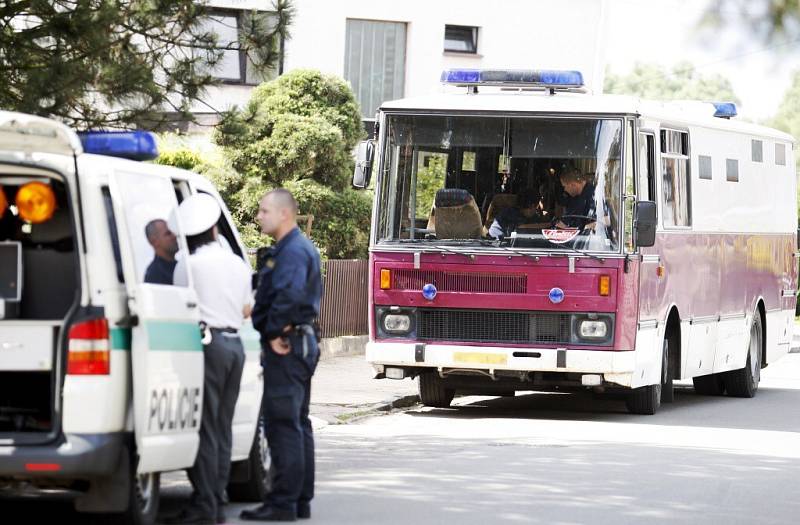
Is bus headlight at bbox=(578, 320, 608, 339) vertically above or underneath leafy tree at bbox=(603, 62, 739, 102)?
underneath

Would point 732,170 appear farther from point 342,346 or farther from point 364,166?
point 342,346

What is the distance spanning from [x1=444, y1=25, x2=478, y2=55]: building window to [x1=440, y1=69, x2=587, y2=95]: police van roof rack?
19162 millimetres

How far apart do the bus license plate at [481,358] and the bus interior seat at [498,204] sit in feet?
4.02

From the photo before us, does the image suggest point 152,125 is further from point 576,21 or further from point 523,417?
point 576,21

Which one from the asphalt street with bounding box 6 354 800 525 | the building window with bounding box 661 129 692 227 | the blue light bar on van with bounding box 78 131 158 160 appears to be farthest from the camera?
the building window with bounding box 661 129 692 227

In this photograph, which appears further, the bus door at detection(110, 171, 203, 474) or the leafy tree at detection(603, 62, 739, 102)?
the leafy tree at detection(603, 62, 739, 102)

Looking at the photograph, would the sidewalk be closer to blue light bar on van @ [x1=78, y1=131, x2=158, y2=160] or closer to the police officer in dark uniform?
the police officer in dark uniform

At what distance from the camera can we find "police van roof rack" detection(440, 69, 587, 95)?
672 inches

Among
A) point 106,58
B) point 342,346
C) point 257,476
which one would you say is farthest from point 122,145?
point 342,346

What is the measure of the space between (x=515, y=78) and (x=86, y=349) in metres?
9.97

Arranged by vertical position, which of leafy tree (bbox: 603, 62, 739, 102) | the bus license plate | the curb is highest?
leafy tree (bbox: 603, 62, 739, 102)

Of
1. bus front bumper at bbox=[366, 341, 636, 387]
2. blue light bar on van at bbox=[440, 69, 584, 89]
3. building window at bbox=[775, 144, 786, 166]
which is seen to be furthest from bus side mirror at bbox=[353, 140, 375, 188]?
building window at bbox=[775, 144, 786, 166]

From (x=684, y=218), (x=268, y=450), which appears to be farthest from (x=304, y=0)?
(x=268, y=450)

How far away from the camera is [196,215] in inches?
357
